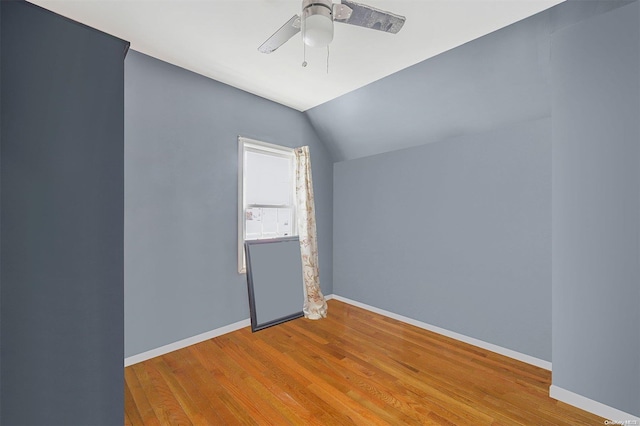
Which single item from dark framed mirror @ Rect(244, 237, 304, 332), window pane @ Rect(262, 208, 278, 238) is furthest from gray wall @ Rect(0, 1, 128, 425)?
window pane @ Rect(262, 208, 278, 238)

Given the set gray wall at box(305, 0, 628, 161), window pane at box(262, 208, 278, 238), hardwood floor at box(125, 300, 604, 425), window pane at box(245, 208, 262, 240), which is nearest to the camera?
hardwood floor at box(125, 300, 604, 425)

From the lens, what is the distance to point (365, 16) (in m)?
1.68

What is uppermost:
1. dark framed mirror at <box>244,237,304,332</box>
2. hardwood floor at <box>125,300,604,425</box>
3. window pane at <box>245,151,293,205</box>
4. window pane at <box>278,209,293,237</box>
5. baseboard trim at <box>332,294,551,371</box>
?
window pane at <box>245,151,293,205</box>

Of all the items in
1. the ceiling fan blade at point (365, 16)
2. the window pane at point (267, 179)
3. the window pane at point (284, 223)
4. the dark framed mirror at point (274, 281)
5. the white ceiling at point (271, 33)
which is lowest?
the dark framed mirror at point (274, 281)

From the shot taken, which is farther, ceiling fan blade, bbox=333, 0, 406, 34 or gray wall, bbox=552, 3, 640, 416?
gray wall, bbox=552, 3, 640, 416

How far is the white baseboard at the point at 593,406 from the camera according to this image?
5.88 feet

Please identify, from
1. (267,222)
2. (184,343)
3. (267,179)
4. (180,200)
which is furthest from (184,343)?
(267,179)

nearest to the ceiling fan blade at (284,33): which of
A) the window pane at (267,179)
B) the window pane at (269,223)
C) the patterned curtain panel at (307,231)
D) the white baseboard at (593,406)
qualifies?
the window pane at (267,179)

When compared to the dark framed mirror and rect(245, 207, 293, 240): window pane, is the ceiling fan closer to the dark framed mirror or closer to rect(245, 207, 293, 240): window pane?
rect(245, 207, 293, 240): window pane

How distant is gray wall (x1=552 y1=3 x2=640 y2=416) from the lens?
1.79m

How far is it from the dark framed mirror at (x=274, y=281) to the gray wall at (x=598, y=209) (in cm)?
259

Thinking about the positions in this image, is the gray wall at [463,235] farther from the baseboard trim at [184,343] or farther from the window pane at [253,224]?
the baseboard trim at [184,343]

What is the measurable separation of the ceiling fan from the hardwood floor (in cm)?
235

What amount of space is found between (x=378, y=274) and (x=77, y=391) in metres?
3.42
